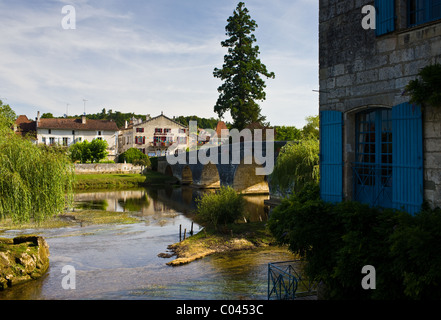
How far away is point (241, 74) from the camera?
104ft

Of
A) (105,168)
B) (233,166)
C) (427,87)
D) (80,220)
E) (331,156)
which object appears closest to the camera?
(427,87)

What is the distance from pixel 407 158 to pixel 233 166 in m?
22.7

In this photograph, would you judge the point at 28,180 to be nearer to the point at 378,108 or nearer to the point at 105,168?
the point at 378,108

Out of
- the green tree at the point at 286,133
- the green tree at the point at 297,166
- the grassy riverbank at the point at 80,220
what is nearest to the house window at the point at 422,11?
the green tree at the point at 297,166

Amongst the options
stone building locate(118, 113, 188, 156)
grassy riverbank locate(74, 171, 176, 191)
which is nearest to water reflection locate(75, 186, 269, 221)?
grassy riverbank locate(74, 171, 176, 191)

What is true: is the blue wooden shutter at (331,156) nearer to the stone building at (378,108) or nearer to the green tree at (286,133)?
the stone building at (378,108)

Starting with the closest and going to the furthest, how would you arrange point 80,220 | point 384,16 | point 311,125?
point 384,16, point 80,220, point 311,125

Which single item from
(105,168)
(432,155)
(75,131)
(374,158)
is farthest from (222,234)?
(75,131)

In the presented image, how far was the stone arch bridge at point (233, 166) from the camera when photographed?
24.6 meters

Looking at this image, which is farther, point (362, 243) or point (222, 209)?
point (222, 209)

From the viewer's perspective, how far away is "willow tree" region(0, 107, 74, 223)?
1083cm

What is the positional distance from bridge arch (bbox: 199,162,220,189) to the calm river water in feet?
53.9

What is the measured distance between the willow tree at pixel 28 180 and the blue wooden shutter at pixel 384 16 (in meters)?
9.75

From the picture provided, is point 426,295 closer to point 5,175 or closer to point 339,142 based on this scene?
point 339,142
